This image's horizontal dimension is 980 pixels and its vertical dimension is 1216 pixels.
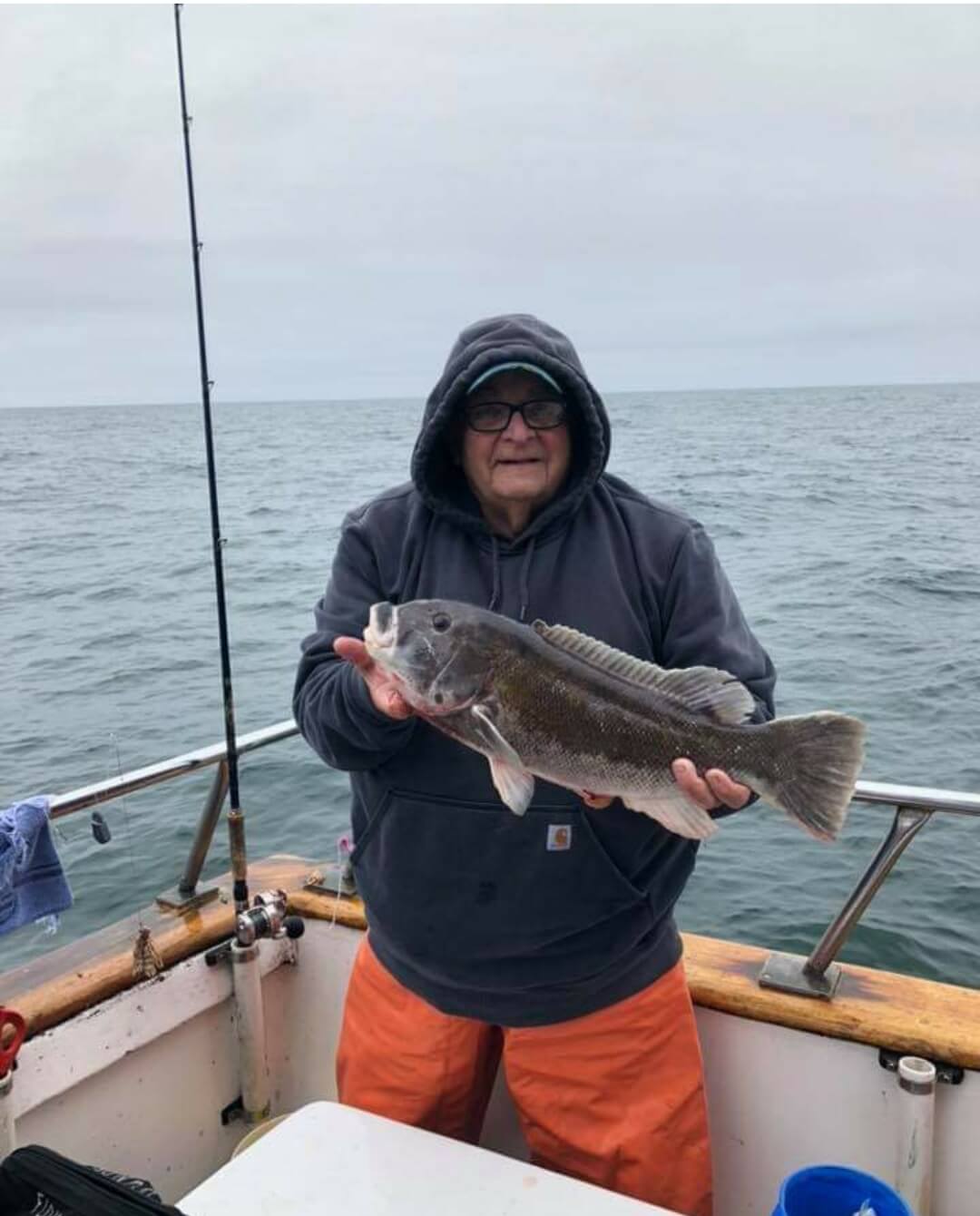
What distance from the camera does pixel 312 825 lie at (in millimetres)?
8742

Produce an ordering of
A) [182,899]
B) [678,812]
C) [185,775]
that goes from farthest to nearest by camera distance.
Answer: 1. [182,899]
2. [185,775]
3. [678,812]

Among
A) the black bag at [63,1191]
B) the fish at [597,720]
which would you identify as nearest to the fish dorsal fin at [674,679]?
the fish at [597,720]

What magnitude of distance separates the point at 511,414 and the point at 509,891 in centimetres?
133

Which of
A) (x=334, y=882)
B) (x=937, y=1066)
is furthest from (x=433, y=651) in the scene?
(x=937, y=1066)

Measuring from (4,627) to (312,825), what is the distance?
9574 mm

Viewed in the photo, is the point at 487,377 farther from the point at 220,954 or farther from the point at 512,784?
the point at 220,954

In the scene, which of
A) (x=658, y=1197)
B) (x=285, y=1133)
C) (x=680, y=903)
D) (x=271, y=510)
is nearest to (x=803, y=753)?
(x=658, y=1197)

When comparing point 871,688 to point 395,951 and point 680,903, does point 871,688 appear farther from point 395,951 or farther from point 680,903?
point 395,951

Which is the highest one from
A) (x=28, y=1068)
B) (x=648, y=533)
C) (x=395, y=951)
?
(x=648, y=533)

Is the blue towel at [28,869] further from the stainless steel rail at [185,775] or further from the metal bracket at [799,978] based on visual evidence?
the metal bracket at [799,978]

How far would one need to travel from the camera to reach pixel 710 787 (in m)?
2.60

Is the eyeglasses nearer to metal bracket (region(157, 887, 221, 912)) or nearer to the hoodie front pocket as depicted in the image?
the hoodie front pocket

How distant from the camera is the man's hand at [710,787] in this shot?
258 cm

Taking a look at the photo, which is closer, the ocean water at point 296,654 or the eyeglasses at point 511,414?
the eyeglasses at point 511,414
